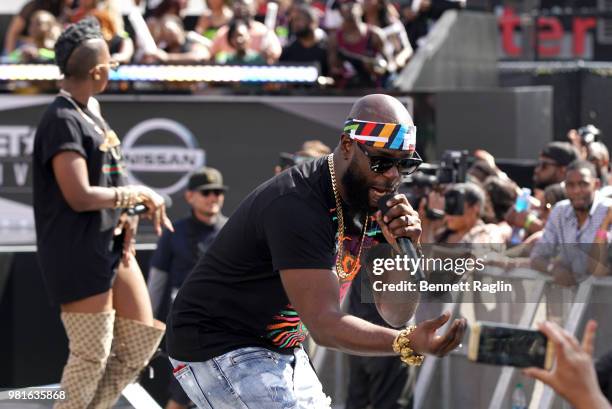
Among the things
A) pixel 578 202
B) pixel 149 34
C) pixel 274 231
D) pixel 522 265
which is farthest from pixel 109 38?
pixel 274 231

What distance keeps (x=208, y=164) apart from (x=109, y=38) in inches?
61.5

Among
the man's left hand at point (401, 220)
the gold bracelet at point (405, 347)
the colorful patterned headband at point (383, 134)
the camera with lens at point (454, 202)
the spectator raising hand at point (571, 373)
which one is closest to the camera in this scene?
the spectator raising hand at point (571, 373)

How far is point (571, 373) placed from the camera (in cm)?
245

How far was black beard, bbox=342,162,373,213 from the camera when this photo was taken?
3.88 meters

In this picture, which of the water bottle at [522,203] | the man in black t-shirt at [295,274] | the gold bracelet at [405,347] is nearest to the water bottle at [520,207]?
the water bottle at [522,203]

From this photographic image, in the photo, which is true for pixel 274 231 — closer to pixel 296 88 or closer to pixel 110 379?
pixel 110 379

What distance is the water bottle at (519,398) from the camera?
17.5 ft

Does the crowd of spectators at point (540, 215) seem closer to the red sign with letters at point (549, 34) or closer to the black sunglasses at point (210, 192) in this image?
the black sunglasses at point (210, 192)

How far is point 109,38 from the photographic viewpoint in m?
10.9

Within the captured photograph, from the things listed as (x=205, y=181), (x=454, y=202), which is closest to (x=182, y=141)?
(x=205, y=181)

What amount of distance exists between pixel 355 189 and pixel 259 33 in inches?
312

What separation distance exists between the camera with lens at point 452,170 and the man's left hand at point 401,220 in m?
4.00

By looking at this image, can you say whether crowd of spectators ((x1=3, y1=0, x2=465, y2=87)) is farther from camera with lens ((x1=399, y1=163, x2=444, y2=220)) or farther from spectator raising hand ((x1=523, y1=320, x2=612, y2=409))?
spectator raising hand ((x1=523, y1=320, x2=612, y2=409))

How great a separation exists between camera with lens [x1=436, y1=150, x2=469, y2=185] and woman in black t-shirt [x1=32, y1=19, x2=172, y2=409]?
246 centimetres
